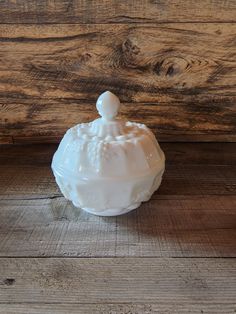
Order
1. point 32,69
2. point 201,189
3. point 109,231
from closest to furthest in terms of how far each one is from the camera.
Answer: point 109,231
point 201,189
point 32,69

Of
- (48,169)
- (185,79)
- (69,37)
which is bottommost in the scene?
(48,169)

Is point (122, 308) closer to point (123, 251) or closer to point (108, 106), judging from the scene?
point (123, 251)

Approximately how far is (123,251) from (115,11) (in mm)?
615

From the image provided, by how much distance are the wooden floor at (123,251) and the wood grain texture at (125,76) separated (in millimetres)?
232

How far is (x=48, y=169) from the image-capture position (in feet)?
2.53

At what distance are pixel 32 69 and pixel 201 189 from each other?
0.54m

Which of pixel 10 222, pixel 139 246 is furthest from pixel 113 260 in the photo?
pixel 10 222

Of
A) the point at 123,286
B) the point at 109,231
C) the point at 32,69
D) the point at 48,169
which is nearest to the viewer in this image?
the point at 123,286

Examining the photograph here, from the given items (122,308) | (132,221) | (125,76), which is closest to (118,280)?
(122,308)

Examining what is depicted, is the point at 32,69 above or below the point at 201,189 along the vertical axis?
above

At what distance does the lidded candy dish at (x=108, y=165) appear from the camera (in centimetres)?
50

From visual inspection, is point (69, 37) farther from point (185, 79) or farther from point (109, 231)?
point (109, 231)

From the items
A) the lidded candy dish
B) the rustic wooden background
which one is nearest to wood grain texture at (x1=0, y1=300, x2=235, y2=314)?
the lidded candy dish

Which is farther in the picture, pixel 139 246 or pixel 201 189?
pixel 201 189
